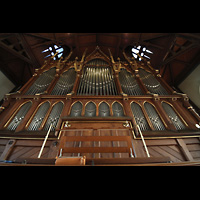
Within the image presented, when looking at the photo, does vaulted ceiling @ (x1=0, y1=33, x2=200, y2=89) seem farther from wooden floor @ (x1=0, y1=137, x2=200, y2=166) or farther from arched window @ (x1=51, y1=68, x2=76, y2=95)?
wooden floor @ (x1=0, y1=137, x2=200, y2=166)

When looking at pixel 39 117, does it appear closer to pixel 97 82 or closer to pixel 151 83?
pixel 97 82

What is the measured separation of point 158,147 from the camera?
12.1 feet

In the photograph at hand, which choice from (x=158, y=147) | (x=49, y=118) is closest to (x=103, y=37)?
(x=49, y=118)

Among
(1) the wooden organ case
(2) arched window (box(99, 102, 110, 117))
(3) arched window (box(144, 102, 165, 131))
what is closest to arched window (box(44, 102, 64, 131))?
(1) the wooden organ case

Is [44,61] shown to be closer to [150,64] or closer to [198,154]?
[150,64]

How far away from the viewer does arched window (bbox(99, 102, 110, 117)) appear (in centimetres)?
480

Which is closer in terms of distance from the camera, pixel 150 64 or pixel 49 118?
pixel 49 118

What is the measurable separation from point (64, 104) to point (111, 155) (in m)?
3.09

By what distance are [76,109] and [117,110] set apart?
6.00 ft

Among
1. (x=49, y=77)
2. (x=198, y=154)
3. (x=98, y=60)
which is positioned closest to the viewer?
(x=198, y=154)

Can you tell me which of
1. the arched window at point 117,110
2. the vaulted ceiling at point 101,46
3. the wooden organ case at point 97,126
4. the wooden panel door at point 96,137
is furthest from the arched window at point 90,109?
the vaulted ceiling at point 101,46

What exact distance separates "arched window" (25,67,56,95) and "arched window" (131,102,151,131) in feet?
16.8

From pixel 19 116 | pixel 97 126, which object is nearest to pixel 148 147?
pixel 97 126

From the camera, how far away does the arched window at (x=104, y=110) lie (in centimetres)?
480
